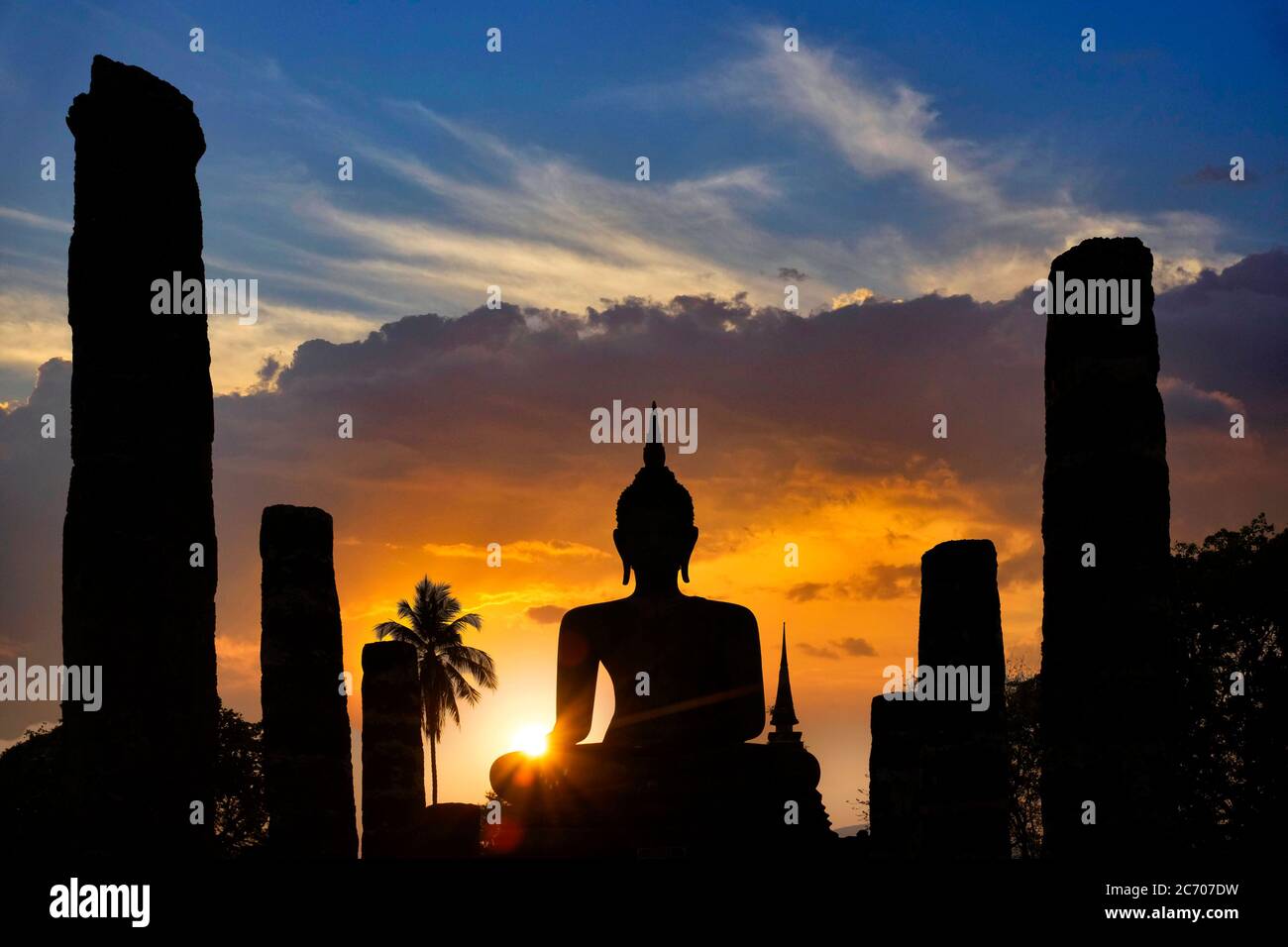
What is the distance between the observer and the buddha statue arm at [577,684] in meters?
15.6

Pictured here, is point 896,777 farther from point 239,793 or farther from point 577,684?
point 239,793

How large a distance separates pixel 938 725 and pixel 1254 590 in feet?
52.7

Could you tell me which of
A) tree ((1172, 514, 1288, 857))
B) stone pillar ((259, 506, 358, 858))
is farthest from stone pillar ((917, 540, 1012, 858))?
tree ((1172, 514, 1288, 857))

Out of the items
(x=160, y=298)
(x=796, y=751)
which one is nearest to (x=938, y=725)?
(x=796, y=751)

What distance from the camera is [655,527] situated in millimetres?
15734

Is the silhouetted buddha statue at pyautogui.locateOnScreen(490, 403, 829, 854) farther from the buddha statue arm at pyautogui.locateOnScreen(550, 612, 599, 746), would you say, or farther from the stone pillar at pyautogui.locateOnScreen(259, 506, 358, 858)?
the stone pillar at pyautogui.locateOnScreen(259, 506, 358, 858)

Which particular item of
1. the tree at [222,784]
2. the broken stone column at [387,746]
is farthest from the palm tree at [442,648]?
the broken stone column at [387,746]

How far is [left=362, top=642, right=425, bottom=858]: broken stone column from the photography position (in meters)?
19.8

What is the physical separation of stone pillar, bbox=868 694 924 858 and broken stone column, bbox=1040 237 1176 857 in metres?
1.61

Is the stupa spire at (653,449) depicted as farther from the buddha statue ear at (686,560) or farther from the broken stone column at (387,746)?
the broken stone column at (387,746)

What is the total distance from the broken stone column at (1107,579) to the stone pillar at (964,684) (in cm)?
235
